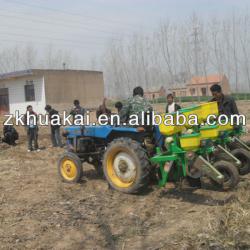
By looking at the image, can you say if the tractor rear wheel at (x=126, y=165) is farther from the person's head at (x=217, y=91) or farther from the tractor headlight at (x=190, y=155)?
the person's head at (x=217, y=91)

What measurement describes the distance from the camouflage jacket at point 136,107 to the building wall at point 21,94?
23072mm

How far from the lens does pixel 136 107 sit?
7191mm

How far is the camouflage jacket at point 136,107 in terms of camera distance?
7168 mm

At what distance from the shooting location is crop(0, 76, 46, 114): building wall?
2988cm

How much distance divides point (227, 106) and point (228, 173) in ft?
5.54

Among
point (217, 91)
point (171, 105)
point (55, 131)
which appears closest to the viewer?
point (217, 91)

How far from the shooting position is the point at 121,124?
743 centimetres

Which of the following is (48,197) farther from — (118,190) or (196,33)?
(196,33)

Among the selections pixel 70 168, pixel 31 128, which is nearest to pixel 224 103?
pixel 70 168

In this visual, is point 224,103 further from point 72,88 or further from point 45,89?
point 72,88

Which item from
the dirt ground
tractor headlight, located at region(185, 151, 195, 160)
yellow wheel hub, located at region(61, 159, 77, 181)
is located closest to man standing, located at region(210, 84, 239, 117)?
the dirt ground

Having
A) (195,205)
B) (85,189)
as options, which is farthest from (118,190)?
(195,205)

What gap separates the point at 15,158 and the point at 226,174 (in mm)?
7160

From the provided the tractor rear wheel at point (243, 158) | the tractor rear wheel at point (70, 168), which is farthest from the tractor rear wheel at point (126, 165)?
the tractor rear wheel at point (243, 158)
